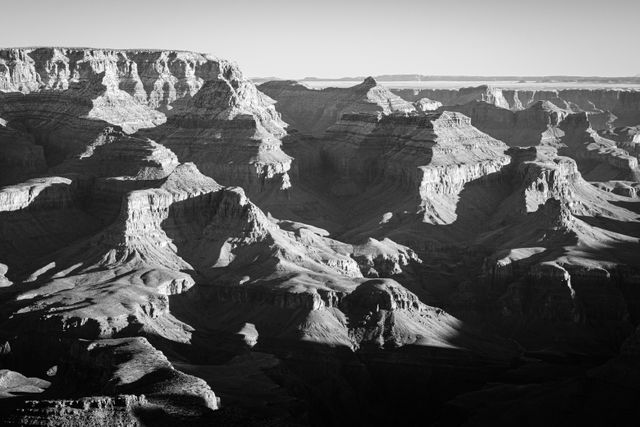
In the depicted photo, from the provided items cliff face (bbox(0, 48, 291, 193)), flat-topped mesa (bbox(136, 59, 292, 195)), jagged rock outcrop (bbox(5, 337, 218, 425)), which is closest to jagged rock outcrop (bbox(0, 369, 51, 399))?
jagged rock outcrop (bbox(5, 337, 218, 425))

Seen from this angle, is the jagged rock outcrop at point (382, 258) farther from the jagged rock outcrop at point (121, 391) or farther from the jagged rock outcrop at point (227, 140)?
the jagged rock outcrop at point (121, 391)

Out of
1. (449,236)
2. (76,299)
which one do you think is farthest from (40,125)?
(76,299)

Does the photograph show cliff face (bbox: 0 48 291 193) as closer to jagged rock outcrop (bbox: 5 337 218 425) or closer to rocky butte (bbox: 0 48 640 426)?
rocky butte (bbox: 0 48 640 426)

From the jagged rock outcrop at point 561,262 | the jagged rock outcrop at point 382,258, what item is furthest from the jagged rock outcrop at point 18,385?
the jagged rock outcrop at point 561,262

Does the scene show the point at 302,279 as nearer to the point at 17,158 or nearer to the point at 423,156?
the point at 423,156

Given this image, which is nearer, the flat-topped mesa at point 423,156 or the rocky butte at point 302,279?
the rocky butte at point 302,279

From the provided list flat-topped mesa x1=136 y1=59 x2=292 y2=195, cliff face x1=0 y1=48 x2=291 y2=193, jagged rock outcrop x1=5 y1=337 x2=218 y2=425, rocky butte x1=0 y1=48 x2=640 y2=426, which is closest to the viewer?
jagged rock outcrop x1=5 y1=337 x2=218 y2=425

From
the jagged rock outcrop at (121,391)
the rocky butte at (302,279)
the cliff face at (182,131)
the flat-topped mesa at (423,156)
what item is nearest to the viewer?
the jagged rock outcrop at (121,391)
